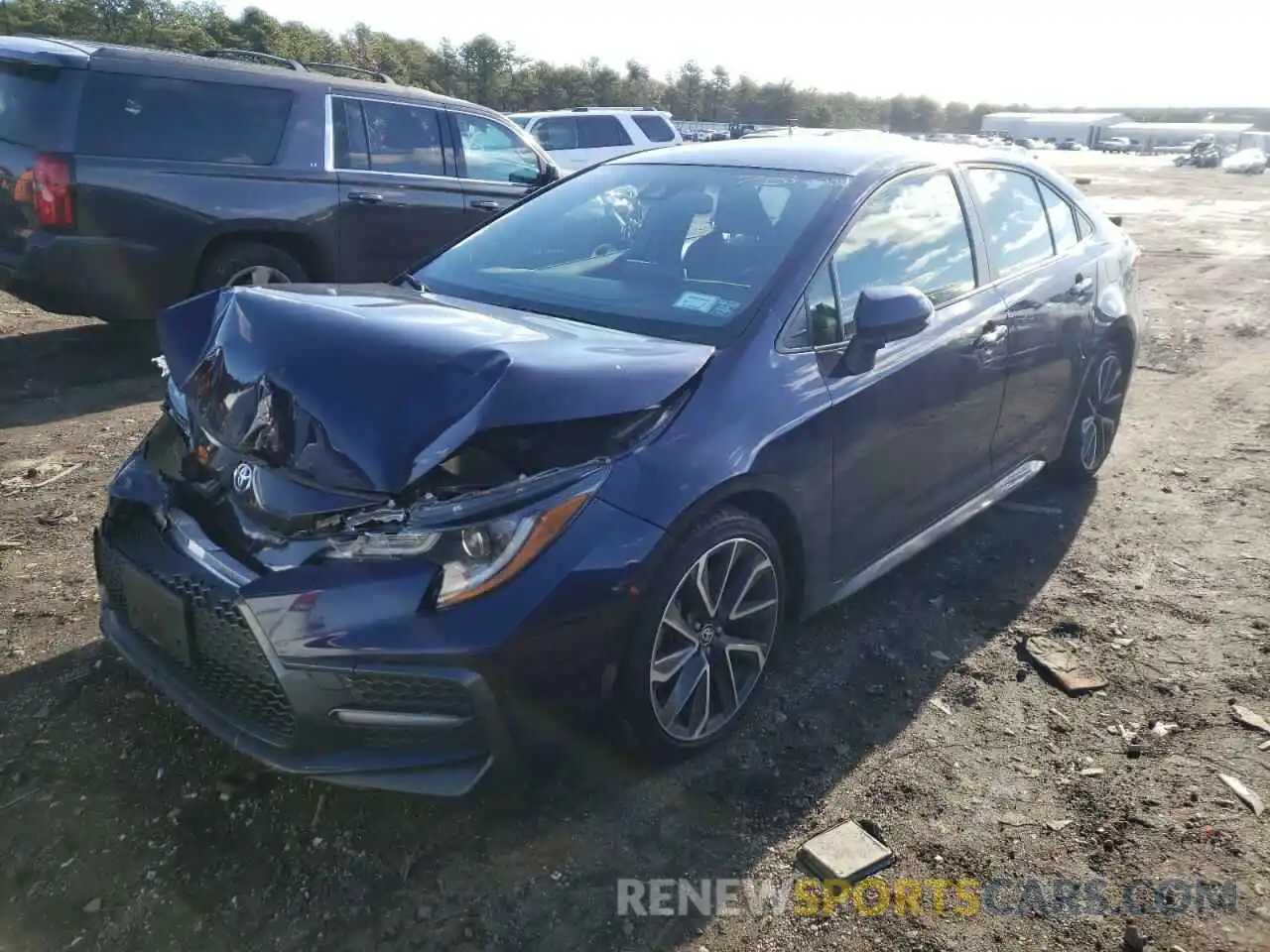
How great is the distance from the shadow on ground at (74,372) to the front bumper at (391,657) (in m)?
3.83

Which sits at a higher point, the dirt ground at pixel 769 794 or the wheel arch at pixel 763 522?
the wheel arch at pixel 763 522

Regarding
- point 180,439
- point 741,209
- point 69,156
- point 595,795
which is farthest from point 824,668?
point 69,156

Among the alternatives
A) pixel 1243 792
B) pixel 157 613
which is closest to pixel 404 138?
pixel 157 613

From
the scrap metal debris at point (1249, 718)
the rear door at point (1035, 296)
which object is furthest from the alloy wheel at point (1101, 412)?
the scrap metal debris at point (1249, 718)

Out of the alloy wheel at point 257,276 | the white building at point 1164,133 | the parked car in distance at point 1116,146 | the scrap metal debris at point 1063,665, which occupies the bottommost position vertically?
the parked car in distance at point 1116,146

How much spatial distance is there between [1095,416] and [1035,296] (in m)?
1.17

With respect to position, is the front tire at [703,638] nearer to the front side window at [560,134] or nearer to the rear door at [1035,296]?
the rear door at [1035,296]

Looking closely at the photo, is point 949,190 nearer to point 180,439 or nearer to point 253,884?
point 180,439

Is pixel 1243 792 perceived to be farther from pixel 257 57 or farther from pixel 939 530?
pixel 257 57

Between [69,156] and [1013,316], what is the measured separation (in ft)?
17.1

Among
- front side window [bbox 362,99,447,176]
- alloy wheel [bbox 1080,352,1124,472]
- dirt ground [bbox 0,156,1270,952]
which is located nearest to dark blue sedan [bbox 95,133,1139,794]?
dirt ground [bbox 0,156,1270,952]

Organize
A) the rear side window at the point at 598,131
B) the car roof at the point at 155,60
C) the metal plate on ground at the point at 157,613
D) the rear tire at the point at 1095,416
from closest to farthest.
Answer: the metal plate on ground at the point at 157,613
the rear tire at the point at 1095,416
the car roof at the point at 155,60
the rear side window at the point at 598,131

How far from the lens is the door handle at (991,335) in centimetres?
371

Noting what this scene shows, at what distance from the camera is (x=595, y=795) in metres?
2.72
